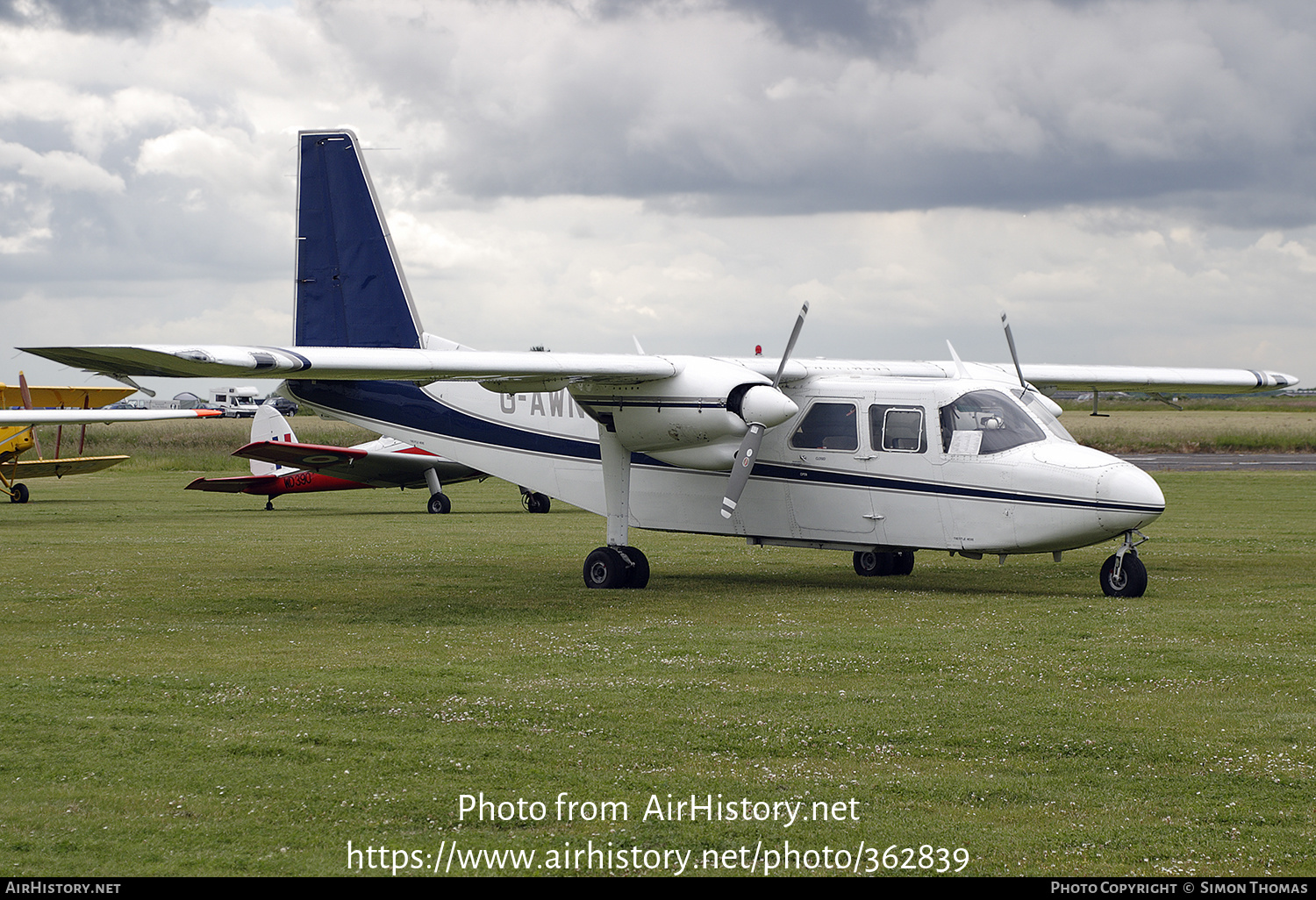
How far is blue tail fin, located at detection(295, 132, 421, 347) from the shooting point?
19.2m

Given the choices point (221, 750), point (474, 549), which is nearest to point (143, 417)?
point (474, 549)

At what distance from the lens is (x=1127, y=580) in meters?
14.6

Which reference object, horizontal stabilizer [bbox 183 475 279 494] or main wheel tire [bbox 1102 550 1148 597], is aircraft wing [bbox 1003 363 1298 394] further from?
horizontal stabilizer [bbox 183 475 279 494]

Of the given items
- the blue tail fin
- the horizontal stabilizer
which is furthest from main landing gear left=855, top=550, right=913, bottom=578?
the horizontal stabilizer

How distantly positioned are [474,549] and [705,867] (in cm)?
1645

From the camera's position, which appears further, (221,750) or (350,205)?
(350,205)

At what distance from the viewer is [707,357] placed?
16078mm

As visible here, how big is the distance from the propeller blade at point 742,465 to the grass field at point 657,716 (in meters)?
1.22

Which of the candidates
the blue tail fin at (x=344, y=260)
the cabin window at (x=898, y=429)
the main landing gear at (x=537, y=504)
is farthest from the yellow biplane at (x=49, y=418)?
the cabin window at (x=898, y=429)

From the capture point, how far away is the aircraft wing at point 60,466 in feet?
120

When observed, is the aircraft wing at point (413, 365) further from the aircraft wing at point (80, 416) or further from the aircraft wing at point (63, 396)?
the aircraft wing at point (63, 396)

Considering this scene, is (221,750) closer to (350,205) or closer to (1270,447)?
(350,205)

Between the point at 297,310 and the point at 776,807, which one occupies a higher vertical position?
the point at 297,310
